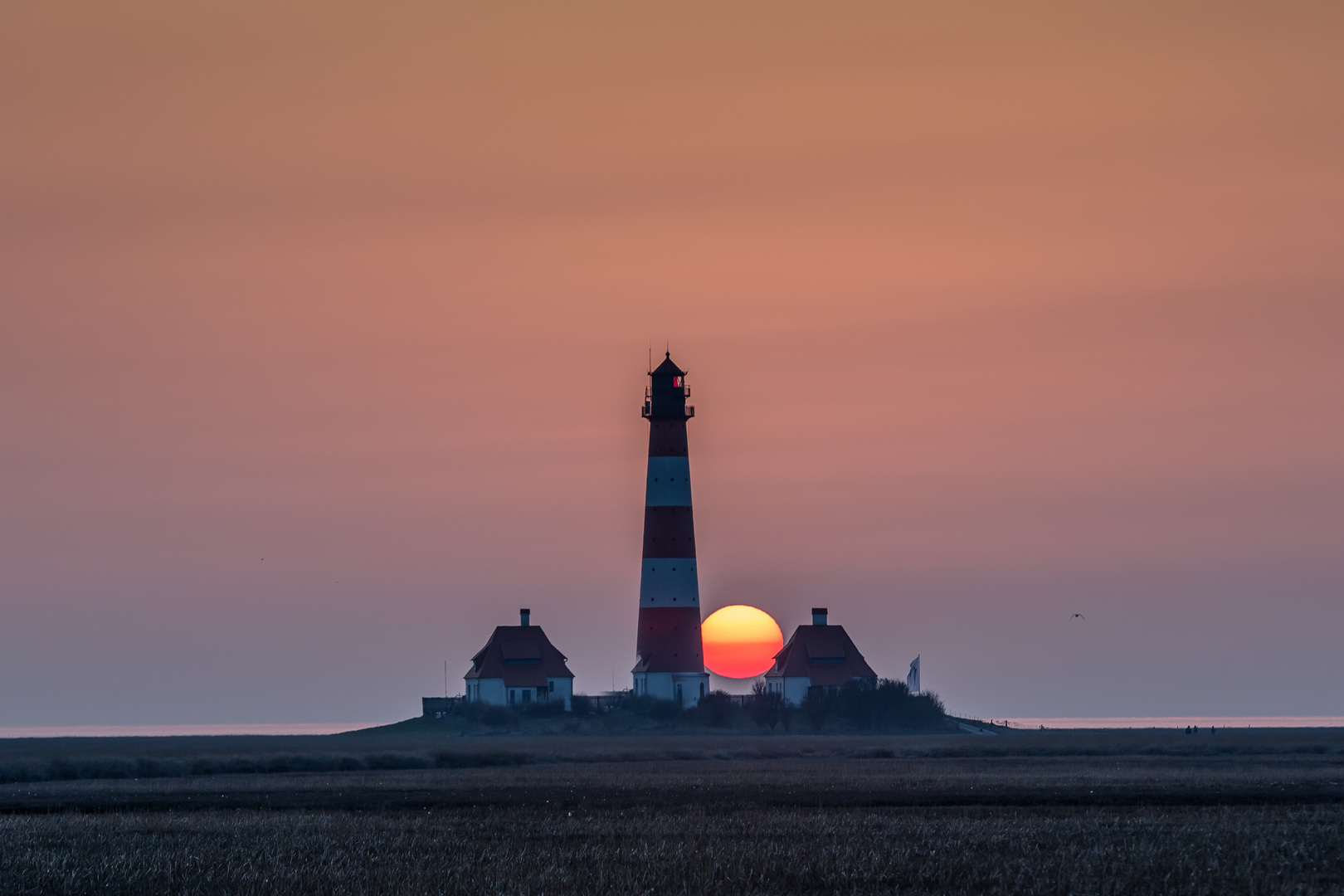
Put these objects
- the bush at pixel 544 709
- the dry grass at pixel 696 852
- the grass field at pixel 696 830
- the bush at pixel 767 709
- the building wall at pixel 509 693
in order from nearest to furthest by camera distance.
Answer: the dry grass at pixel 696 852
the grass field at pixel 696 830
the bush at pixel 767 709
the bush at pixel 544 709
the building wall at pixel 509 693

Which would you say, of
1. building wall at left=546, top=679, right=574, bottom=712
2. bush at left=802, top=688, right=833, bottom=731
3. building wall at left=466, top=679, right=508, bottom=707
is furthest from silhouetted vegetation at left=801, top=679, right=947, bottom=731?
building wall at left=466, top=679, right=508, bottom=707

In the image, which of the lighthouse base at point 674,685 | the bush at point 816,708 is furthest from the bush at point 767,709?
the lighthouse base at point 674,685

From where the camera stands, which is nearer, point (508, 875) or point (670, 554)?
point (508, 875)

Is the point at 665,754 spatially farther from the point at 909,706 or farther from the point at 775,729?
the point at 909,706

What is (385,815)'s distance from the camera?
38.3 metres

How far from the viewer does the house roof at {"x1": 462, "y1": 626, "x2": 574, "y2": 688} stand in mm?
116312

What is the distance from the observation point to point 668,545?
97.8 metres

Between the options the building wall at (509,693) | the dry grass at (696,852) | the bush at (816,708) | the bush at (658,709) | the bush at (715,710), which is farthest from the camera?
the building wall at (509,693)

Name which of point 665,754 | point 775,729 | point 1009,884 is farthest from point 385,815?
point 775,729

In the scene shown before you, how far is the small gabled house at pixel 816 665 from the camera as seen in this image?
11700 centimetres

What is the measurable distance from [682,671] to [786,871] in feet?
257

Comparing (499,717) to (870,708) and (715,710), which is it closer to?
(715,710)

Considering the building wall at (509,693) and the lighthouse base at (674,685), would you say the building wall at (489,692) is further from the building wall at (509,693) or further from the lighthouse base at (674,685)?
the lighthouse base at (674,685)

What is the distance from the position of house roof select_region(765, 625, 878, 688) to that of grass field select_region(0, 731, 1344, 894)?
2194 inches
